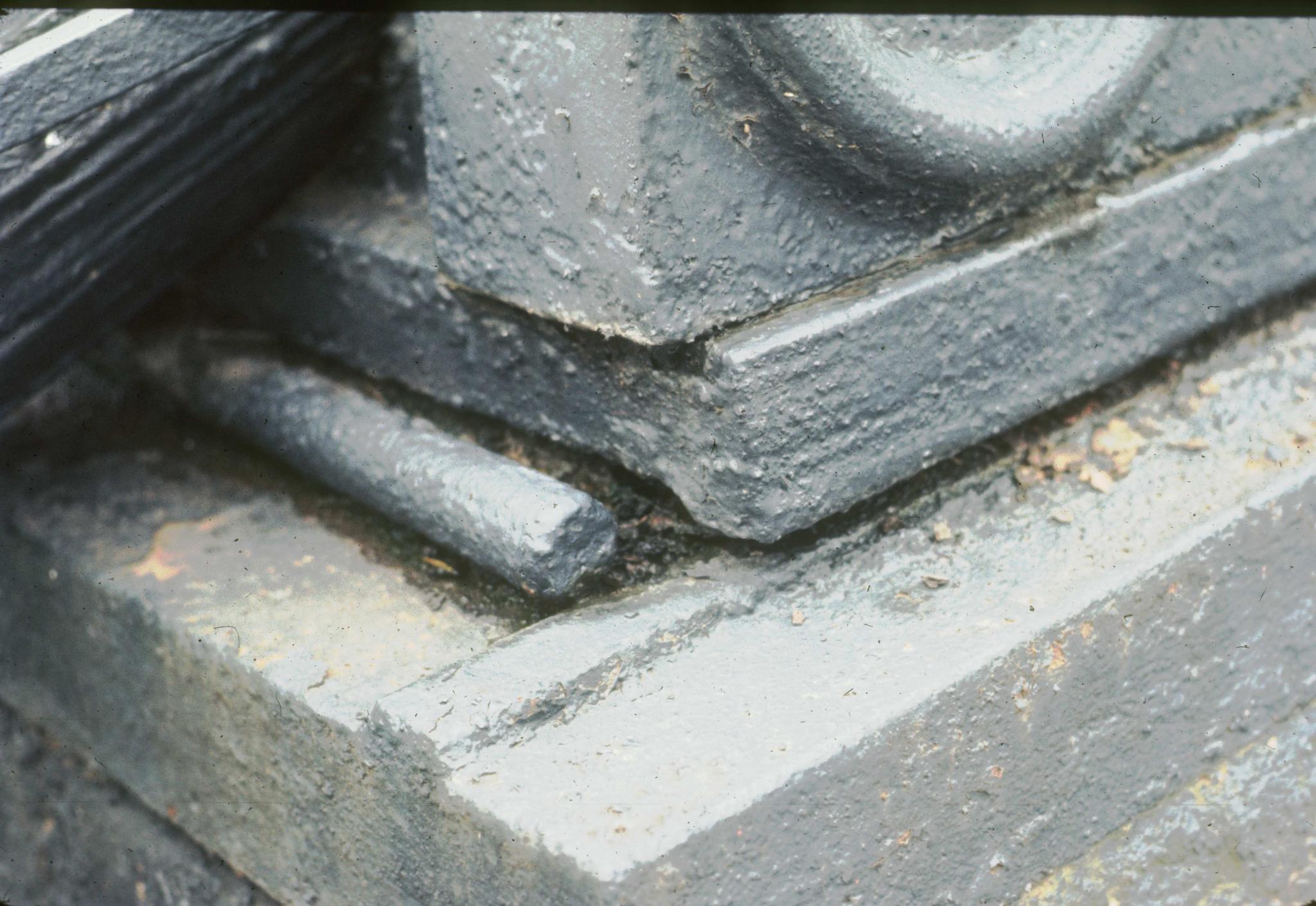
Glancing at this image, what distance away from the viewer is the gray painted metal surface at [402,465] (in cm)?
99

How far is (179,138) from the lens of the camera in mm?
1083

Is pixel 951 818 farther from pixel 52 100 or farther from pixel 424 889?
pixel 52 100

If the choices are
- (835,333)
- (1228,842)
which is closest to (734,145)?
(835,333)

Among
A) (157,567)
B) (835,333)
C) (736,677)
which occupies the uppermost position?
(835,333)

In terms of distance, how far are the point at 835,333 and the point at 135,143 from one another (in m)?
0.58

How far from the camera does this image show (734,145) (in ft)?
3.16

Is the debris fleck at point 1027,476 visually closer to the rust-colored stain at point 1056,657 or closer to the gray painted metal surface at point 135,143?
the rust-colored stain at point 1056,657

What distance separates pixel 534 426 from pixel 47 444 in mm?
556

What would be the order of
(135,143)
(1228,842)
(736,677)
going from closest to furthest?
(736,677) < (135,143) < (1228,842)

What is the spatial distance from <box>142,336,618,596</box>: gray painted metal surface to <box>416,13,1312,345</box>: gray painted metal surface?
138 mm

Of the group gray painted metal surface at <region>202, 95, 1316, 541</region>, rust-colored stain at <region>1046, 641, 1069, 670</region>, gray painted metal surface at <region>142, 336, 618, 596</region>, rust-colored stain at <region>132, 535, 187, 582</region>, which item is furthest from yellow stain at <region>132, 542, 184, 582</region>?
rust-colored stain at <region>1046, 641, 1069, 670</region>

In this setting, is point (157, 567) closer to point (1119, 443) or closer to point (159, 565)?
point (159, 565)

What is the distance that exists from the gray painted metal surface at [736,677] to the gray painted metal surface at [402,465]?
5cm

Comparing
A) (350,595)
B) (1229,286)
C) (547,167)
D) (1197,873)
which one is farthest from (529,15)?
(1197,873)
